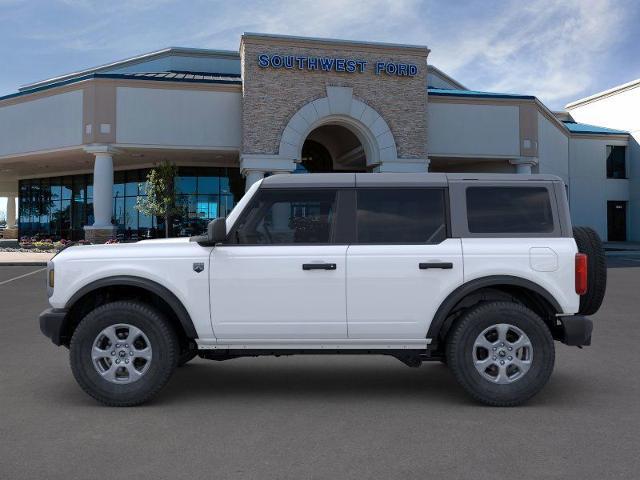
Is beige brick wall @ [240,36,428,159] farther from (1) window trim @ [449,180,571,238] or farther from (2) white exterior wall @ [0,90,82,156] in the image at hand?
(1) window trim @ [449,180,571,238]

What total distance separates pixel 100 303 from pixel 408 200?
2.97 m

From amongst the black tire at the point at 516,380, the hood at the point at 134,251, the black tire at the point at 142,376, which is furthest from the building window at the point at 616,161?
the black tire at the point at 142,376

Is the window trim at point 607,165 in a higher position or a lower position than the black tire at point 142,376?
higher

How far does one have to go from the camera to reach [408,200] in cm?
541

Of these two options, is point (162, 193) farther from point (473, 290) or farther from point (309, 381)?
point (473, 290)

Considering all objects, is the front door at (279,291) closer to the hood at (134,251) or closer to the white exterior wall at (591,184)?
the hood at (134,251)

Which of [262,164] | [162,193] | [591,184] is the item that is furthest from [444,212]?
[591,184]

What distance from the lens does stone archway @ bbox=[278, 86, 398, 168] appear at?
27750mm

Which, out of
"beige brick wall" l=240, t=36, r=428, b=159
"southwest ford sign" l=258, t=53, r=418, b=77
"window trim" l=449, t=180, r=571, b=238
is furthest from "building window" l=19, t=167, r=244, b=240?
"window trim" l=449, t=180, r=571, b=238

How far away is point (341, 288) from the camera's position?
516cm

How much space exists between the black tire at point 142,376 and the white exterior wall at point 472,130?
27.2 meters

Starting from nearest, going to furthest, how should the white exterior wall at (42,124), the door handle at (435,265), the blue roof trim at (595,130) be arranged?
the door handle at (435,265), the white exterior wall at (42,124), the blue roof trim at (595,130)

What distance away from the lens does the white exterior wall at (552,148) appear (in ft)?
115

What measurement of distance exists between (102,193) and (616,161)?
35.3 metres
